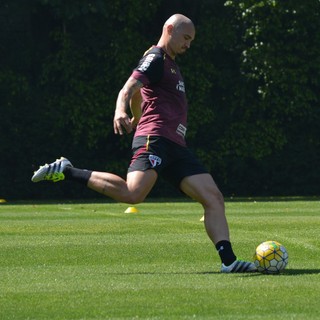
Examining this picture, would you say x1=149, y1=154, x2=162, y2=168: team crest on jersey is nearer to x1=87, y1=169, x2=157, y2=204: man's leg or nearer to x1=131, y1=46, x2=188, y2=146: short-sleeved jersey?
x1=87, y1=169, x2=157, y2=204: man's leg

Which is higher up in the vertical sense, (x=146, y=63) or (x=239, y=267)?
(x=146, y=63)

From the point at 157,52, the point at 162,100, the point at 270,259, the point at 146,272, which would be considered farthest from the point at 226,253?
the point at 157,52

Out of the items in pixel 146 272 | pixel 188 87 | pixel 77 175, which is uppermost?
pixel 77 175

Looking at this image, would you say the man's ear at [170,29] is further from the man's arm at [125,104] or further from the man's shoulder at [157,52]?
the man's arm at [125,104]

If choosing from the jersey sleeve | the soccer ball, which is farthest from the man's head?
the soccer ball

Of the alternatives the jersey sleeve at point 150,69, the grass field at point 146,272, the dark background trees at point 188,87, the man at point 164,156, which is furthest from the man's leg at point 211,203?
the dark background trees at point 188,87

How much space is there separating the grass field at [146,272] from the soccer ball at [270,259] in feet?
0.37

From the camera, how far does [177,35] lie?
415 inches

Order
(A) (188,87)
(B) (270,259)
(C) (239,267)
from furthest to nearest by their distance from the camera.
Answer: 1. (A) (188,87)
2. (C) (239,267)
3. (B) (270,259)

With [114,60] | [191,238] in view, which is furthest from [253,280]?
[114,60]

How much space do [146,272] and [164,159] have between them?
1.01 metres

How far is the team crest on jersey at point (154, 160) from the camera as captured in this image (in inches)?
407

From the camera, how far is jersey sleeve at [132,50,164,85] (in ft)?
33.8

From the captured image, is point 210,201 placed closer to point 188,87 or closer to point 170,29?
point 170,29
